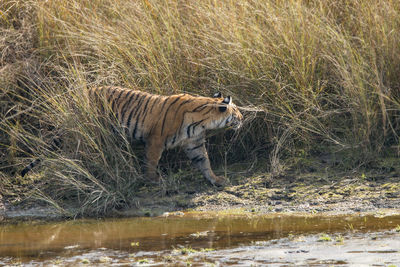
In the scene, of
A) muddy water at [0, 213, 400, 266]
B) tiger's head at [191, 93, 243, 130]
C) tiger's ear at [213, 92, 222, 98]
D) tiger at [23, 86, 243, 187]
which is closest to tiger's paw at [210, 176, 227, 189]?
tiger at [23, 86, 243, 187]

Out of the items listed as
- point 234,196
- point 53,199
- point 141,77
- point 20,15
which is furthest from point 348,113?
point 20,15

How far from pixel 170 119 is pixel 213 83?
0.75 m

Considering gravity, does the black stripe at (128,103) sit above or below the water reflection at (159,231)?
above

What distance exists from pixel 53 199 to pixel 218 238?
6.32 ft

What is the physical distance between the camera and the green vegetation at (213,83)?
6562 millimetres

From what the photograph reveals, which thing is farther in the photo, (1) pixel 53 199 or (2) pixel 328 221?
(1) pixel 53 199

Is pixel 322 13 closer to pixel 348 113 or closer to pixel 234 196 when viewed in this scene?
pixel 348 113

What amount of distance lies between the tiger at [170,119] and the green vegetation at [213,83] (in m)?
0.16

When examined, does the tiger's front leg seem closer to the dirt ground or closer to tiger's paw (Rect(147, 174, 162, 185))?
the dirt ground

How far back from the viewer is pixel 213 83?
721 centimetres

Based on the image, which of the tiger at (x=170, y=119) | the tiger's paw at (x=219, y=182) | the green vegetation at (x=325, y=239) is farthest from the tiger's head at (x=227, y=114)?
the green vegetation at (x=325, y=239)

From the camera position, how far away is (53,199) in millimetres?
6512

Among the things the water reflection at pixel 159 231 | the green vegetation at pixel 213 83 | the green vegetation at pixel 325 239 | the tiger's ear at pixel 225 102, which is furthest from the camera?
the tiger's ear at pixel 225 102

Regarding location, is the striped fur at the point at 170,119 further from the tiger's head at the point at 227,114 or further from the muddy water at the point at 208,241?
the muddy water at the point at 208,241
